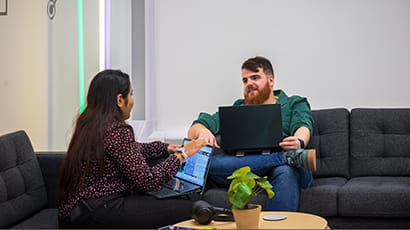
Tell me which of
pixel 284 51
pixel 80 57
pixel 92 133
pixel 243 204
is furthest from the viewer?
pixel 284 51

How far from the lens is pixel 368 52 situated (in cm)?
441

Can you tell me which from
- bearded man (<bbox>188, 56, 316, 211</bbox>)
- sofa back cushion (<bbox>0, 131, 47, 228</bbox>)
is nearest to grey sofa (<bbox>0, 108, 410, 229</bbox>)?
sofa back cushion (<bbox>0, 131, 47, 228</bbox>)

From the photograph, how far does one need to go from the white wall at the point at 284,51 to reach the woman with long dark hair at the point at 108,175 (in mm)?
1778

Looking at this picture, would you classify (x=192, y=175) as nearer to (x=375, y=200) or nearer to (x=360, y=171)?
(x=375, y=200)

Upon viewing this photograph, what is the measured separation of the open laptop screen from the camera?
320cm

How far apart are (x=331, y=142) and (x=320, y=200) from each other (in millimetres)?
663

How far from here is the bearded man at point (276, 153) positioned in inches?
124

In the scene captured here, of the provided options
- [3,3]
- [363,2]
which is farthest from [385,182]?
[3,3]

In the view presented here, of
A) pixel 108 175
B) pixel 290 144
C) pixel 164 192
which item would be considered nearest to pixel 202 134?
pixel 290 144

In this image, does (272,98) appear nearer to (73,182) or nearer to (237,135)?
(237,135)

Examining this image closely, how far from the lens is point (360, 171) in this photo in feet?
12.4

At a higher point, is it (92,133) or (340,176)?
(92,133)

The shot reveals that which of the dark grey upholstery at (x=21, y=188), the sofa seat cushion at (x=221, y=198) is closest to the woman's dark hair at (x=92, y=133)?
the dark grey upholstery at (x=21, y=188)

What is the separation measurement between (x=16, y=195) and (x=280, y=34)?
7.77 feet
